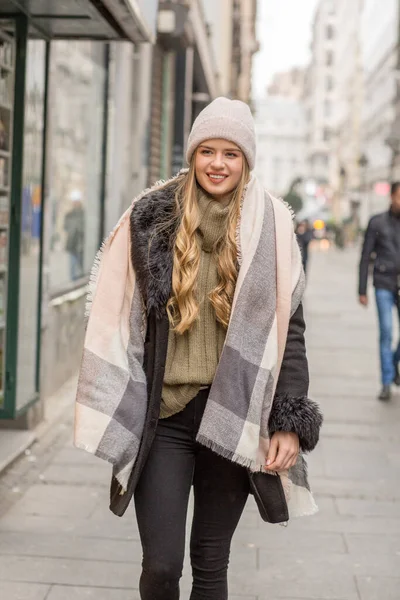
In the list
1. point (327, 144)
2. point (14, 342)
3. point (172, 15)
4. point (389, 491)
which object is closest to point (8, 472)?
point (14, 342)

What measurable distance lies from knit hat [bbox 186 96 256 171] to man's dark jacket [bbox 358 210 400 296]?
588 centimetres

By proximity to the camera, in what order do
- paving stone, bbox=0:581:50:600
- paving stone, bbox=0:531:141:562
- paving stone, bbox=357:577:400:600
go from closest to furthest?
1. paving stone, bbox=0:581:50:600
2. paving stone, bbox=357:577:400:600
3. paving stone, bbox=0:531:141:562

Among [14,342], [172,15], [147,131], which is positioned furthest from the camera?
[147,131]

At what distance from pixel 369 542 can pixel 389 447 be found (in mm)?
2197

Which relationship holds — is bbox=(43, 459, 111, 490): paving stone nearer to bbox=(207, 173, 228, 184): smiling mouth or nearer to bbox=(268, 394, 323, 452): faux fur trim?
bbox=(268, 394, 323, 452): faux fur trim

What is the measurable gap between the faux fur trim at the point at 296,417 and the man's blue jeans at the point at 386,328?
6001 mm

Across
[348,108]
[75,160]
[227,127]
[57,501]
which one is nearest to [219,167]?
[227,127]

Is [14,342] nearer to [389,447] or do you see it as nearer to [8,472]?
[8,472]

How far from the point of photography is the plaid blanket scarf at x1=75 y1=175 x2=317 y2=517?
9.41 feet

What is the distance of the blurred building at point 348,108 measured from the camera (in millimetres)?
97375

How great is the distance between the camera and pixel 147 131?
1360 cm

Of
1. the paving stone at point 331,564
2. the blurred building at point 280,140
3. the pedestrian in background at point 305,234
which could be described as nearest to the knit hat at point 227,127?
the paving stone at point 331,564

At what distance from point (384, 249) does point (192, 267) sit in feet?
20.2

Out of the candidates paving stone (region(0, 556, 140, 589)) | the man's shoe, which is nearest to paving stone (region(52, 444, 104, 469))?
paving stone (region(0, 556, 140, 589))
